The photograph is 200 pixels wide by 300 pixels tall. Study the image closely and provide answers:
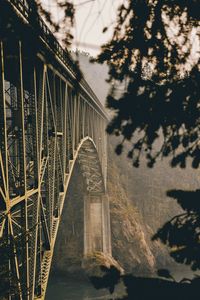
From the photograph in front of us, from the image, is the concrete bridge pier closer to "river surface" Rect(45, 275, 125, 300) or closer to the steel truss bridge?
"river surface" Rect(45, 275, 125, 300)

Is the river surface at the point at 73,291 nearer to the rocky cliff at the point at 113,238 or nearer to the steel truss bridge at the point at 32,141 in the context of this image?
the rocky cliff at the point at 113,238

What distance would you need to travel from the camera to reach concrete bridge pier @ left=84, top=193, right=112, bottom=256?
4194cm

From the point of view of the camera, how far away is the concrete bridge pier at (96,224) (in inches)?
1651

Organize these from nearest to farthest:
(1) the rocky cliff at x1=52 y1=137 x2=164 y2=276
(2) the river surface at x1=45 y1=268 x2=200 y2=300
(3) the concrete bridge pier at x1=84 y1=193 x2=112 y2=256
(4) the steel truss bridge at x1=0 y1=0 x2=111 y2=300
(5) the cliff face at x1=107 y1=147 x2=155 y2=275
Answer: (4) the steel truss bridge at x1=0 y1=0 x2=111 y2=300
(2) the river surface at x1=45 y1=268 x2=200 y2=300
(1) the rocky cliff at x1=52 y1=137 x2=164 y2=276
(3) the concrete bridge pier at x1=84 y1=193 x2=112 y2=256
(5) the cliff face at x1=107 y1=147 x2=155 y2=275

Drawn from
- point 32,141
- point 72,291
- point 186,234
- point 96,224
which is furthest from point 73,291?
point 186,234

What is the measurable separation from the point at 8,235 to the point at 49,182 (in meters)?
5.30

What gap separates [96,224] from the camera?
43.0 metres

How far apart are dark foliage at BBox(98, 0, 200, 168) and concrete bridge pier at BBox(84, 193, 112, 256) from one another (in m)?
38.2

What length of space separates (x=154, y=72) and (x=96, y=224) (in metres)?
39.4

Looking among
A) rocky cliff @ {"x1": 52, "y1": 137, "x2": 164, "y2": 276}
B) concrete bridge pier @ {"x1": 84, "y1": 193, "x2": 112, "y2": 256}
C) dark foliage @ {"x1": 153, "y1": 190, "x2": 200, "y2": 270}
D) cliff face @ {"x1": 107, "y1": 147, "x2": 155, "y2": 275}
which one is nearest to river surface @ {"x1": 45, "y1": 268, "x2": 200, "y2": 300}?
rocky cliff @ {"x1": 52, "y1": 137, "x2": 164, "y2": 276}

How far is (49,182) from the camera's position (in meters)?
14.1

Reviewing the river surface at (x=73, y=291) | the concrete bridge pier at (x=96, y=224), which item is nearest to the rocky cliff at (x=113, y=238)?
the concrete bridge pier at (x=96, y=224)

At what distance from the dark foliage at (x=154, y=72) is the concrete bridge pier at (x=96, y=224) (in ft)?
125

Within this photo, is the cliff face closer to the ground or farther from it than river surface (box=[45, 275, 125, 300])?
farther from it
